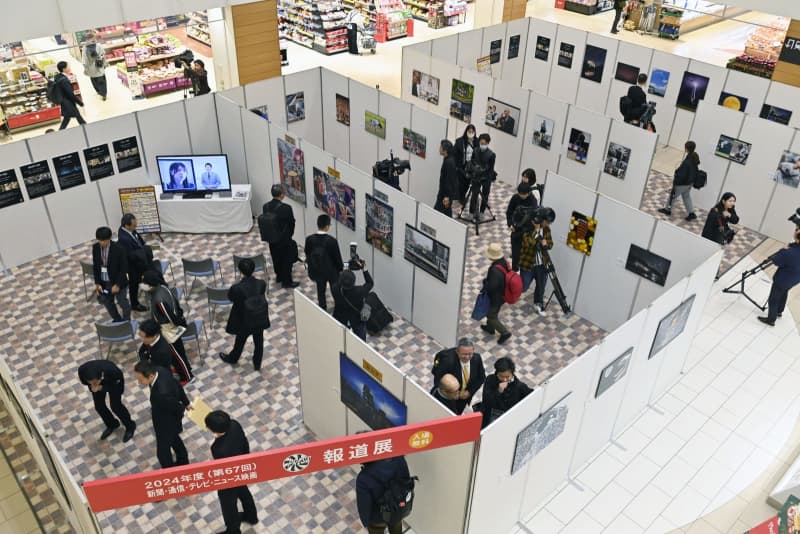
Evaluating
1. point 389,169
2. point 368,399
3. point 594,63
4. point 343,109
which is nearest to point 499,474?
point 368,399

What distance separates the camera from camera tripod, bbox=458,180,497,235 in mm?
11010

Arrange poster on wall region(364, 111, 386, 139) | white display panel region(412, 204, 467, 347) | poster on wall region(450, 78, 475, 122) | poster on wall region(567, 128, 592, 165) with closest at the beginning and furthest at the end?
white display panel region(412, 204, 467, 347) < poster on wall region(567, 128, 592, 165) < poster on wall region(364, 111, 386, 139) < poster on wall region(450, 78, 475, 122)

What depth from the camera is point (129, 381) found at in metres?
8.25

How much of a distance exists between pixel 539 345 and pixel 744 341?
2806mm

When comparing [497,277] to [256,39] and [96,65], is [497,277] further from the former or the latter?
[96,65]

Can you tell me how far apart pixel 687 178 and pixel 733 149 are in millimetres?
1004

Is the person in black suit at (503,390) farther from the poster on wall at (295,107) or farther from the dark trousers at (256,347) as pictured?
the poster on wall at (295,107)

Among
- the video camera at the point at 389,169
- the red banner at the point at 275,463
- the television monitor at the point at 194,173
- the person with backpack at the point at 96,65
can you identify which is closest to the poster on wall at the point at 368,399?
the red banner at the point at 275,463

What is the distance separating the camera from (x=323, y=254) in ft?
28.1

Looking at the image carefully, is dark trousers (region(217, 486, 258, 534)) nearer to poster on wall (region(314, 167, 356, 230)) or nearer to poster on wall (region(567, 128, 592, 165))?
poster on wall (region(314, 167, 356, 230))

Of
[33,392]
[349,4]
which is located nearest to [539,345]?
[33,392]

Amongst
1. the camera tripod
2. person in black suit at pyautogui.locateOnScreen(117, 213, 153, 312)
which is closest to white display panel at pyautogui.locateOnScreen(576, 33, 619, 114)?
the camera tripod

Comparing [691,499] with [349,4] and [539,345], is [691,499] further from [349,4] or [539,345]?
[349,4]

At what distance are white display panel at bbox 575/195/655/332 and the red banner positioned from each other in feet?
13.8
